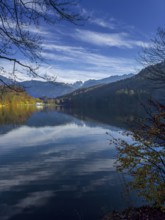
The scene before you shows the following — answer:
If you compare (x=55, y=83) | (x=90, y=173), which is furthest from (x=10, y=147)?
(x=55, y=83)

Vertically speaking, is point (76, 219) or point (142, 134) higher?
point (142, 134)

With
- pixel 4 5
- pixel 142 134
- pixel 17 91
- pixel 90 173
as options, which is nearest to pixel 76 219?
pixel 142 134

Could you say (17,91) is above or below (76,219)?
above

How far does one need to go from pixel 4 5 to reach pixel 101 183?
543 inches

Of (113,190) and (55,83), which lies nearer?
(55,83)

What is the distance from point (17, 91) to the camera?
19.9ft

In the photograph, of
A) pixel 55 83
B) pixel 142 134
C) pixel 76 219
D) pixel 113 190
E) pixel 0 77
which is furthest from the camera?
pixel 113 190

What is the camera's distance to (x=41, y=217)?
11609 mm

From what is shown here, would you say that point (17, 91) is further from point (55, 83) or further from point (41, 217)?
point (41, 217)

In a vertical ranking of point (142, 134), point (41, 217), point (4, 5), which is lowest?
point (41, 217)

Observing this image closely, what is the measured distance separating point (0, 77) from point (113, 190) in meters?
11.8

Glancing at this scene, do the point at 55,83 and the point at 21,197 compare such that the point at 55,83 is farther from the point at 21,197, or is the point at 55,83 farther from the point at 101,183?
the point at 101,183

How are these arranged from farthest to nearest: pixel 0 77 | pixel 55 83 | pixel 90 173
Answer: pixel 90 173 < pixel 55 83 < pixel 0 77

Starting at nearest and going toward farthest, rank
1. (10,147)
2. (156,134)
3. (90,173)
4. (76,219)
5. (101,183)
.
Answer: (156,134) < (76,219) < (101,183) < (90,173) < (10,147)
